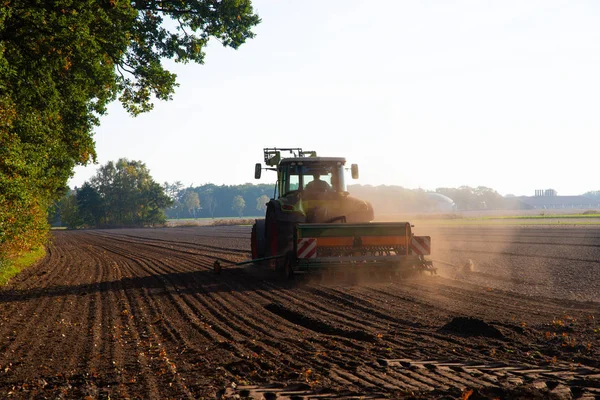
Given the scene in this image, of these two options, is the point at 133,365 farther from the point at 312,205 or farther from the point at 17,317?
the point at 312,205

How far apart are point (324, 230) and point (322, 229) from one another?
0.06 meters

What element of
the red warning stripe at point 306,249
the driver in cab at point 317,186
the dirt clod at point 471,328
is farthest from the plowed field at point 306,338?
the driver in cab at point 317,186

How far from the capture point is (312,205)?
16688 millimetres

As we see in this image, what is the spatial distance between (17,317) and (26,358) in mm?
3552

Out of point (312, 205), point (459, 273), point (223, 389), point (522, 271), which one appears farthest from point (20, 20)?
point (522, 271)

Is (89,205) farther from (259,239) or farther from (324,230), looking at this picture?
(324,230)

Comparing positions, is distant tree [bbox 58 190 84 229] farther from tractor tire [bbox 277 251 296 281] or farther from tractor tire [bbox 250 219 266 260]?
tractor tire [bbox 277 251 296 281]

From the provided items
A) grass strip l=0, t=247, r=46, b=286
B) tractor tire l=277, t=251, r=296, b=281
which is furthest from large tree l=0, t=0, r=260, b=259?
tractor tire l=277, t=251, r=296, b=281

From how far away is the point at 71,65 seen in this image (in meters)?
17.0

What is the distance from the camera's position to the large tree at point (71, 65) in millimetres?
14492

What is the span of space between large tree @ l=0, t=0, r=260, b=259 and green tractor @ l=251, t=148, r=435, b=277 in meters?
4.98

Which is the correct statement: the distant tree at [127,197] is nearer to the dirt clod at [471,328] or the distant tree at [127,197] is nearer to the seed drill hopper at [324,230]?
the seed drill hopper at [324,230]

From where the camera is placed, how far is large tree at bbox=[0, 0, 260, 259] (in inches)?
571

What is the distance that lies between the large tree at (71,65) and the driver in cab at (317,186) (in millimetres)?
5864
